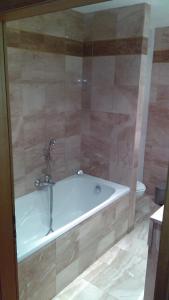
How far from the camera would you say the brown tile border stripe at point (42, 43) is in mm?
2377

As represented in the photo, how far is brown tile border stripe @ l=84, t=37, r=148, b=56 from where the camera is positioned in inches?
104

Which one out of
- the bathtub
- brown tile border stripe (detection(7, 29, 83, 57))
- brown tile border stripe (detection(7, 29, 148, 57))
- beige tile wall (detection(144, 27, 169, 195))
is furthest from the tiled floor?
brown tile border stripe (detection(7, 29, 83, 57))

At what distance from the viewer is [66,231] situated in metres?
2.21

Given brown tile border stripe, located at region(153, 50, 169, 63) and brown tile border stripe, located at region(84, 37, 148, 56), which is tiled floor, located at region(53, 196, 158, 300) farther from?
brown tile border stripe, located at region(153, 50, 169, 63)

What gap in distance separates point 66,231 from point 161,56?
8.70ft

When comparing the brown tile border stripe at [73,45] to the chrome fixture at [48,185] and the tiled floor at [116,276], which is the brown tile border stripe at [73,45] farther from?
the tiled floor at [116,276]

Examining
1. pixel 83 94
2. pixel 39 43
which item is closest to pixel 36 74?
pixel 39 43

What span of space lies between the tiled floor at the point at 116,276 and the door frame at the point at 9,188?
0.96m

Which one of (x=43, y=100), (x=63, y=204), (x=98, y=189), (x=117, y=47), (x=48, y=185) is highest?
(x=117, y=47)

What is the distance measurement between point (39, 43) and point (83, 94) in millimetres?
839

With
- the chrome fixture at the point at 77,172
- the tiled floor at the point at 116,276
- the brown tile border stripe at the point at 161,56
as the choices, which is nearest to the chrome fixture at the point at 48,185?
the chrome fixture at the point at 77,172

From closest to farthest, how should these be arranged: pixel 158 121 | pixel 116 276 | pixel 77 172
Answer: pixel 116 276 → pixel 77 172 → pixel 158 121

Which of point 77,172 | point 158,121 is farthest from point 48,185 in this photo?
point 158,121

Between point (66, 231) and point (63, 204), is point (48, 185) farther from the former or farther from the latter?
point (66, 231)
